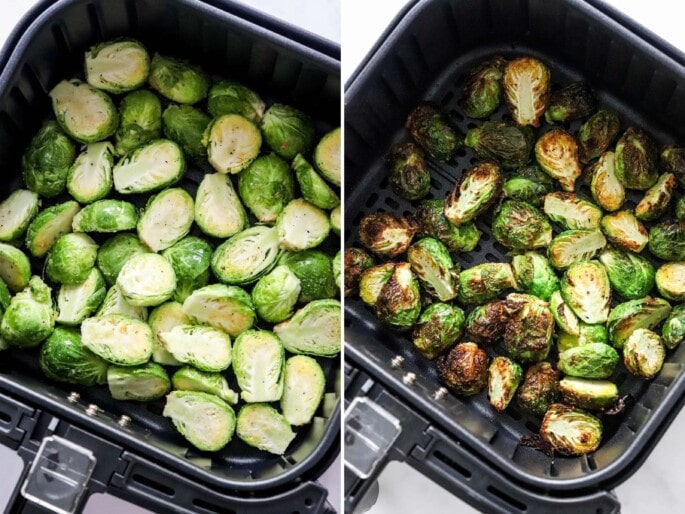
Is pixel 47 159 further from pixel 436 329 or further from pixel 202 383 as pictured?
pixel 436 329

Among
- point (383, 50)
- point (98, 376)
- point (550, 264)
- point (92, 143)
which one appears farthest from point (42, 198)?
point (550, 264)

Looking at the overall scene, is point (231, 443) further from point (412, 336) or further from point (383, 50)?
point (383, 50)

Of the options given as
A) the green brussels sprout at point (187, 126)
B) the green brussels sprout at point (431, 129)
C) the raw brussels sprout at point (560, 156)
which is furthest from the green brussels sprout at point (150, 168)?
the raw brussels sprout at point (560, 156)

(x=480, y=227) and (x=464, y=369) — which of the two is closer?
(x=464, y=369)

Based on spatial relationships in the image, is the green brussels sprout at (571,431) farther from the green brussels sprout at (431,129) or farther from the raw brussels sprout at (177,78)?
the raw brussels sprout at (177,78)

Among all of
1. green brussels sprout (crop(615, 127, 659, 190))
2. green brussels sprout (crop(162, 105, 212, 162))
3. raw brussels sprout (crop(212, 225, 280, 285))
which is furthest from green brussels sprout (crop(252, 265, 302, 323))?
green brussels sprout (crop(615, 127, 659, 190))

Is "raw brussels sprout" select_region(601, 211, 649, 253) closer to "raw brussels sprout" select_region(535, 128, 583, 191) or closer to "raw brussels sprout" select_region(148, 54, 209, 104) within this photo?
"raw brussels sprout" select_region(535, 128, 583, 191)

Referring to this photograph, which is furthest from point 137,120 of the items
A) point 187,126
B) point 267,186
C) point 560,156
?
point 560,156
